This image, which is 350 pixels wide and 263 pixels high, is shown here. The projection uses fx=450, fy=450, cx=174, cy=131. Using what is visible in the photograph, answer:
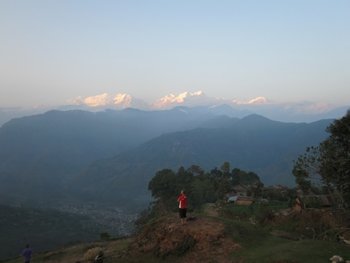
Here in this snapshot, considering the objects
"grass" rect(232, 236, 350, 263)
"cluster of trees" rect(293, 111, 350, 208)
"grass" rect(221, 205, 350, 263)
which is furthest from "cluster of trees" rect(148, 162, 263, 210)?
"grass" rect(232, 236, 350, 263)

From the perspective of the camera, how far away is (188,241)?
27516 mm

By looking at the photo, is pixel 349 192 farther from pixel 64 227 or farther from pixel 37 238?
pixel 64 227

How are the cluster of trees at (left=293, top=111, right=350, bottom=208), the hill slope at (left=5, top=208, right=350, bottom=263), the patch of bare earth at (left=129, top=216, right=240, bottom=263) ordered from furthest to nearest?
1. the cluster of trees at (left=293, top=111, right=350, bottom=208)
2. the patch of bare earth at (left=129, top=216, right=240, bottom=263)
3. the hill slope at (left=5, top=208, right=350, bottom=263)

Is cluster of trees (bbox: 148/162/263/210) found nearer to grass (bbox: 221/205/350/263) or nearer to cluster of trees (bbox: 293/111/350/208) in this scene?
cluster of trees (bbox: 293/111/350/208)

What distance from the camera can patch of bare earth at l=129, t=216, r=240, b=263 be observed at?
26.2 metres

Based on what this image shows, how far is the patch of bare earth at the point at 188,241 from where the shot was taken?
2620 centimetres

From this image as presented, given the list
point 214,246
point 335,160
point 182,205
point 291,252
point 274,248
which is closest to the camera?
point 291,252

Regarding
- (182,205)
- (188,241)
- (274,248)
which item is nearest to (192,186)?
(182,205)

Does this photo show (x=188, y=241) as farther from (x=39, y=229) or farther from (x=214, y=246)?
(x=39, y=229)

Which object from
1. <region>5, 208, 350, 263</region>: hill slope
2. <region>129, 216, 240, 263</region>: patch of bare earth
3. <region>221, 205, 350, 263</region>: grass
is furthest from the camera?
<region>129, 216, 240, 263</region>: patch of bare earth

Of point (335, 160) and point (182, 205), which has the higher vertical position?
point (335, 160)

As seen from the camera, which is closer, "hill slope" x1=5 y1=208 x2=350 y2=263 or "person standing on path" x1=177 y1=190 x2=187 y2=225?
"hill slope" x1=5 y1=208 x2=350 y2=263

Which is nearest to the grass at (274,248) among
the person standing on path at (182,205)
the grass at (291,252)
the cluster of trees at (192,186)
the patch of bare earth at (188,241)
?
the grass at (291,252)

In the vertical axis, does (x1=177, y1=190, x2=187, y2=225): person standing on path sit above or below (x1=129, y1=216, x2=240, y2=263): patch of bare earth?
above
